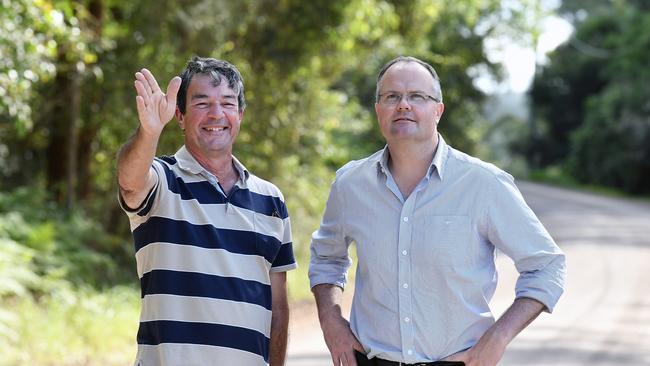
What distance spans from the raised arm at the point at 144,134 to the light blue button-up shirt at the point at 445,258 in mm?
878

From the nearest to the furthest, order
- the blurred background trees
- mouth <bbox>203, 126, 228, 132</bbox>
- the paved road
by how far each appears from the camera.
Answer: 1. mouth <bbox>203, 126, 228, 132</bbox>
2. the blurred background trees
3. the paved road

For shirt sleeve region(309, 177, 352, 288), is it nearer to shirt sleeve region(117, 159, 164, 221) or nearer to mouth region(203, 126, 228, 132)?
mouth region(203, 126, 228, 132)

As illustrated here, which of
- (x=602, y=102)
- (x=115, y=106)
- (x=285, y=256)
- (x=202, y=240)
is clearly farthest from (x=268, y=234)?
(x=602, y=102)

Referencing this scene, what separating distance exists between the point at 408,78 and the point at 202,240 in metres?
1.00

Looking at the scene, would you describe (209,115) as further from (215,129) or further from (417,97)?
(417,97)

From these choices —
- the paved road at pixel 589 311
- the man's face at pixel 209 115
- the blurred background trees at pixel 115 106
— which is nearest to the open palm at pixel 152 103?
the man's face at pixel 209 115

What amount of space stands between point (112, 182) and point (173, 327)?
10919 millimetres

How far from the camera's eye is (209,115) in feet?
12.2

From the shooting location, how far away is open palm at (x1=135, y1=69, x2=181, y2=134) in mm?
3316

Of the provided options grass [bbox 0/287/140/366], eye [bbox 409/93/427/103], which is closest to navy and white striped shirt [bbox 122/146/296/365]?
eye [bbox 409/93/427/103]

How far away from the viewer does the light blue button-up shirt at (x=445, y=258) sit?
3.54 m

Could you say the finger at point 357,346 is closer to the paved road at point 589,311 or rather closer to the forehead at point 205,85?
the forehead at point 205,85

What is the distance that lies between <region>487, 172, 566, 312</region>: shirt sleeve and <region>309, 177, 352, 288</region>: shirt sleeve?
66 centimetres

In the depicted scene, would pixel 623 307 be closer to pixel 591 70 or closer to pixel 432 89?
pixel 432 89
